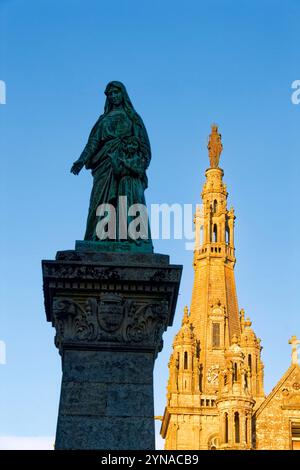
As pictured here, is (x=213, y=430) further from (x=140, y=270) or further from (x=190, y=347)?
(x=140, y=270)

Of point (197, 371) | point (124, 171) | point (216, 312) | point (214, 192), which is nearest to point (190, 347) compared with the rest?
point (197, 371)

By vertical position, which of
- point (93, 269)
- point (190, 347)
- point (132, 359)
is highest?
point (190, 347)

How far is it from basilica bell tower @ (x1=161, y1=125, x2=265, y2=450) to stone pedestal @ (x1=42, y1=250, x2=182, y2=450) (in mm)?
38703

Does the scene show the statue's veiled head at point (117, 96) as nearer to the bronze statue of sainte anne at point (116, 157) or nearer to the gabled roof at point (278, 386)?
the bronze statue of sainte anne at point (116, 157)

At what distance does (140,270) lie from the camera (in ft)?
31.3

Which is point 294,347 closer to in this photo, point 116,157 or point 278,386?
point 278,386

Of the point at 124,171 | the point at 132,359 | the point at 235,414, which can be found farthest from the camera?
the point at 235,414

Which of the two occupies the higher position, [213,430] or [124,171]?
[213,430]

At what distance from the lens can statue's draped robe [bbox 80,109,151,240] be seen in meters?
10.2

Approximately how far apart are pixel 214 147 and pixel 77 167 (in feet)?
225

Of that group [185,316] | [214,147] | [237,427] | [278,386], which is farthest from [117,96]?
[214,147]

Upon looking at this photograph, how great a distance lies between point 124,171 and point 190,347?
54.9m

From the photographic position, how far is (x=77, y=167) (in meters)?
10.5
